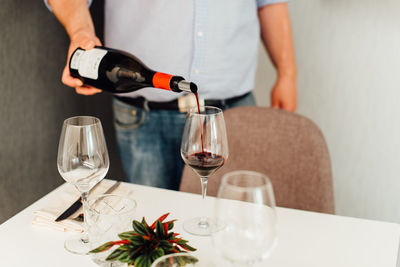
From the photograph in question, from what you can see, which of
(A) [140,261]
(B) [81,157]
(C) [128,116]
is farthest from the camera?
(C) [128,116]

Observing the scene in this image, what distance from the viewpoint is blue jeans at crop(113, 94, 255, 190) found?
1.46 meters

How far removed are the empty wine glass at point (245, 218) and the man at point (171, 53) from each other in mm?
939

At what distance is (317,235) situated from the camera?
2.80ft

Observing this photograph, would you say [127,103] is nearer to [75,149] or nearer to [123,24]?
[123,24]

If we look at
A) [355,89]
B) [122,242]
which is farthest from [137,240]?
[355,89]

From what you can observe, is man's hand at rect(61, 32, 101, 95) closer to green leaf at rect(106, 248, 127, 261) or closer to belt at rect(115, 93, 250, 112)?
belt at rect(115, 93, 250, 112)

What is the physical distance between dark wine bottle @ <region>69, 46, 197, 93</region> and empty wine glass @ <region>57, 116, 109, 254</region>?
0.30 meters

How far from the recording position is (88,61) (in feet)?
3.44

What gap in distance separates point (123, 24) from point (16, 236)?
0.86 metres

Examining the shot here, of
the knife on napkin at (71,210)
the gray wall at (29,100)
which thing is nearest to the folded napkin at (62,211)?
the knife on napkin at (71,210)

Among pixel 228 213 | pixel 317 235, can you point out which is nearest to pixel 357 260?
pixel 317 235

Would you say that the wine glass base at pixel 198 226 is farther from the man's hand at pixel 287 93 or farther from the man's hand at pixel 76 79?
the man's hand at pixel 287 93

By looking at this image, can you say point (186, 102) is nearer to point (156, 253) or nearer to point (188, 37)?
point (188, 37)

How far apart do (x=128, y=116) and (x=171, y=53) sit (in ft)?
0.97
